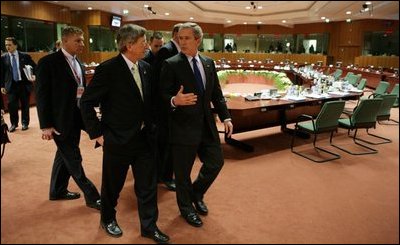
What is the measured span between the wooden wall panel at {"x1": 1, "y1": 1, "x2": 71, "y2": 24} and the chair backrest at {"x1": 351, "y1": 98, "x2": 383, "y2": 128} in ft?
30.2

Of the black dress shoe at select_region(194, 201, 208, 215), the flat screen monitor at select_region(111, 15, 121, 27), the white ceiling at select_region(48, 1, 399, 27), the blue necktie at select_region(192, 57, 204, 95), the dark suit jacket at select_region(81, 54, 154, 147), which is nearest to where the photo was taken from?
the dark suit jacket at select_region(81, 54, 154, 147)

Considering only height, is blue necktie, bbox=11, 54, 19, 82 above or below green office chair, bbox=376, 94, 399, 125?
above

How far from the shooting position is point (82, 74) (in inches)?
112

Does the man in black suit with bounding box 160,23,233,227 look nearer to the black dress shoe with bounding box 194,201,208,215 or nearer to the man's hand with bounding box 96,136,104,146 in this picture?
the black dress shoe with bounding box 194,201,208,215

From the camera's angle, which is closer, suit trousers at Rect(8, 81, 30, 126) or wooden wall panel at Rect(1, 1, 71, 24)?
suit trousers at Rect(8, 81, 30, 126)

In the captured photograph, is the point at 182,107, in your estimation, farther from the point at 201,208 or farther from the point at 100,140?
the point at 201,208

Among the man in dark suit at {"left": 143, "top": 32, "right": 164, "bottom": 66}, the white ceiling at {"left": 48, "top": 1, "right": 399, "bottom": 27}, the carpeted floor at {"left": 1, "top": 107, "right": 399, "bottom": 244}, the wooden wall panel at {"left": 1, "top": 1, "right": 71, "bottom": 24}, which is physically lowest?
the carpeted floor at {"left": 1, "top": 107, "right": 399, "bottom": 244}

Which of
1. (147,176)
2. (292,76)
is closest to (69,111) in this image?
(147,176)

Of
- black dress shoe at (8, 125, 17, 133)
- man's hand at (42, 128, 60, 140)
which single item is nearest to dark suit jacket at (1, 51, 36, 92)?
black dress shoe at (8, 125, 17, 133)

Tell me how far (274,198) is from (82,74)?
208cm

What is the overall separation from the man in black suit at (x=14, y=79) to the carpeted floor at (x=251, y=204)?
1303 mm

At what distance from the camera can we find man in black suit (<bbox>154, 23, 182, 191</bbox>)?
2732 mm

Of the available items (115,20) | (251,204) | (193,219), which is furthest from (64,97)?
(115,20)

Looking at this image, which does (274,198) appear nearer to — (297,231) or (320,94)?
(297,231)
